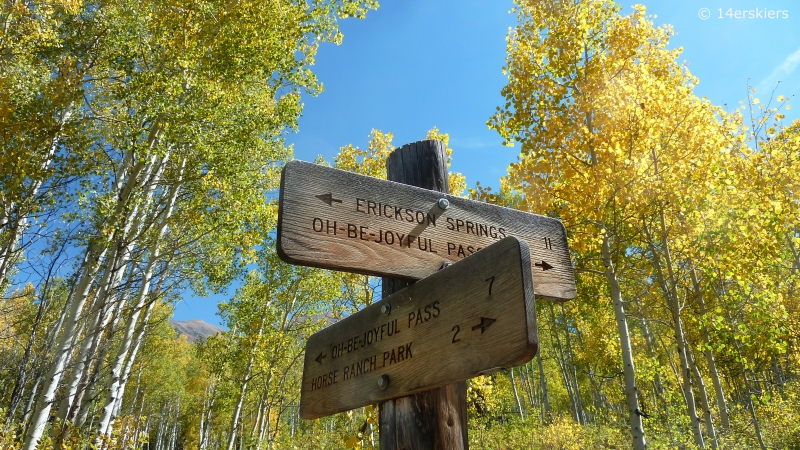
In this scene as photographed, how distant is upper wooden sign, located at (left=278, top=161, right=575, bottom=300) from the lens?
1.53 m

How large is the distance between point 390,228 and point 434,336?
454 millimetres

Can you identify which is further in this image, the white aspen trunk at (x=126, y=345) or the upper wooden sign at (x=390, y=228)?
the white aspen trunk at (x=126, y=345)

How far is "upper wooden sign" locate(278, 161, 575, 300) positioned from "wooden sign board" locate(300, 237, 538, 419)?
19 cm

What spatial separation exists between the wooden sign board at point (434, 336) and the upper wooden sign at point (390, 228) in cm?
19

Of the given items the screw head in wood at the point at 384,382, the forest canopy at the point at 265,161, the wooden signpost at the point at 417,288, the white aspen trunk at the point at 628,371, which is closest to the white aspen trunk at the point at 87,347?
the forest canopy at the point at 265,161

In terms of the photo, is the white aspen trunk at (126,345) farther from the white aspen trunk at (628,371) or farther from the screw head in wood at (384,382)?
the white aspen trunk at (628,371)

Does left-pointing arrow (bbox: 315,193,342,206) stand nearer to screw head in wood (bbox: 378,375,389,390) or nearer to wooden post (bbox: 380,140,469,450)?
wooden post (bbox: 380,140,469,450)

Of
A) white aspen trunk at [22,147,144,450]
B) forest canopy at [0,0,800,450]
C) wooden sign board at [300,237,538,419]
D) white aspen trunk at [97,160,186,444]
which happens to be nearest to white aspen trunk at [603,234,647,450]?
forest canopy at [0,0,800,450]

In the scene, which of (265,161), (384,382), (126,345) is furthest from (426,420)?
(265,161)

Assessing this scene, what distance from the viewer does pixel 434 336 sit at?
4.68ft

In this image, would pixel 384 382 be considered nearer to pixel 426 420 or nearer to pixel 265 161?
pixel 426 420

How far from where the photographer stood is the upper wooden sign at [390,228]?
153cm

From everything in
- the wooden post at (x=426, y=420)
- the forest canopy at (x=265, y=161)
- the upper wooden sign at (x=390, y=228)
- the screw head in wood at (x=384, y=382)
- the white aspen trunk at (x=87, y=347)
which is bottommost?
the wooden post at (x=426, y=420)

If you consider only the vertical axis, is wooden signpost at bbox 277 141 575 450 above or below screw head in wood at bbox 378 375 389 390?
above
